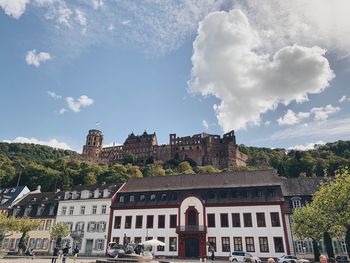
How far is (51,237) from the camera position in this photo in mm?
47562

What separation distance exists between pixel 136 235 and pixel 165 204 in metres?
6.59

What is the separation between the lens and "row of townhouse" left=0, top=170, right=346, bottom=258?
4109 centimetres

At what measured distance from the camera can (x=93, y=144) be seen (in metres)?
179

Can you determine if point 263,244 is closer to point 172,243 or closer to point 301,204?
point 301,204

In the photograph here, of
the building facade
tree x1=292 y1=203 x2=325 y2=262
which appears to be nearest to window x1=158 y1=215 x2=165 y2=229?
the building facade

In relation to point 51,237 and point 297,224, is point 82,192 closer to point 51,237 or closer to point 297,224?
point 51,237

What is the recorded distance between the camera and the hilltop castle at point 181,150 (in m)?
138

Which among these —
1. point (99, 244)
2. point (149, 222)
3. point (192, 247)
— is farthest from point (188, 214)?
point (99, 244)

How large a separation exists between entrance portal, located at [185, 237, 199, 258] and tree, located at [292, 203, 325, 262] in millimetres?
14142

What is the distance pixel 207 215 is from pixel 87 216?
20.8 m

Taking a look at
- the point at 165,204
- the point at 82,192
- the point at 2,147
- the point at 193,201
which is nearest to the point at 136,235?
the point at 165,204

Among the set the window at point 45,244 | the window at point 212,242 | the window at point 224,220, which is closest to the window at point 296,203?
the window at point 224,220

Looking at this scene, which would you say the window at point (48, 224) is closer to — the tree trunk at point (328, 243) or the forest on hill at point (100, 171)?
the forest on hill at point (100, 171)

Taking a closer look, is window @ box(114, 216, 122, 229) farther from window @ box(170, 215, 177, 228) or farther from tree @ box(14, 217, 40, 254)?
tree @ box(14, 217, 40, 254)
